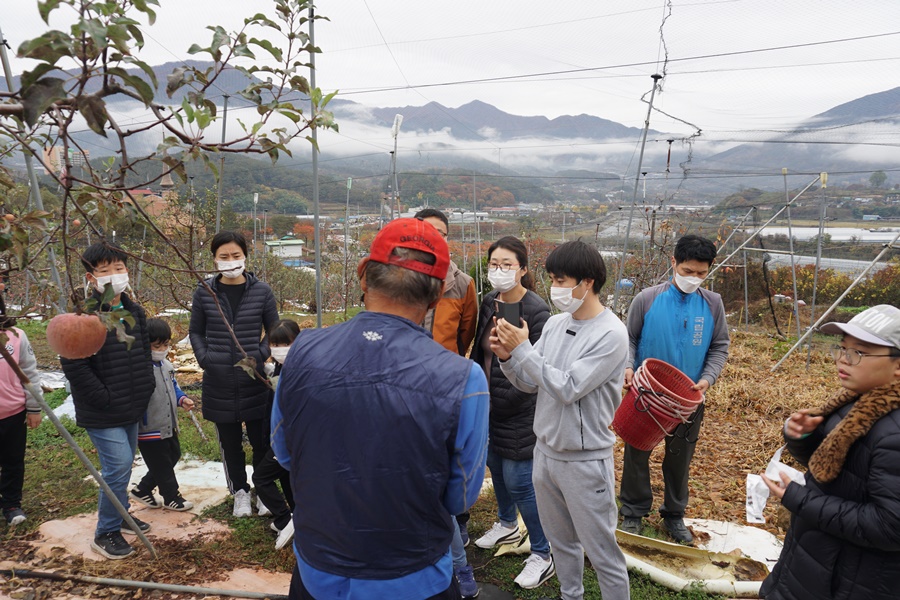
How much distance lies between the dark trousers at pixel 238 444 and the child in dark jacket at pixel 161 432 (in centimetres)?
32

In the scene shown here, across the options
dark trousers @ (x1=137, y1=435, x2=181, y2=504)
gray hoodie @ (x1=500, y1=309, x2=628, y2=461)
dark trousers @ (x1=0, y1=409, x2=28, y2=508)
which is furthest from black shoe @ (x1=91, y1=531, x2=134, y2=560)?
gray hoodie @ (x1=500, y1=309, x2=628, y2=461)

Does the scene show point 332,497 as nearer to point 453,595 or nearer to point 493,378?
point 453,595

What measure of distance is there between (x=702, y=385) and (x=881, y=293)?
36.9 ft

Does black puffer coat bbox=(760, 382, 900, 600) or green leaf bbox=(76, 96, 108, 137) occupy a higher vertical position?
green leaf bbox=(76, 96, 108, 137)

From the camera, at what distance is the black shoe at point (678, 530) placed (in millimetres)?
3131

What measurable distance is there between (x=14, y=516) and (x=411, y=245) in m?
3.46

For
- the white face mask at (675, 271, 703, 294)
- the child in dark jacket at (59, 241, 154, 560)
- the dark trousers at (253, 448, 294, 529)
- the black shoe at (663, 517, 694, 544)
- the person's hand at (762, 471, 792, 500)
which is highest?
the white face mask at (675, 271, 703, 294)

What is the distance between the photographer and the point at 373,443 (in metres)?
1.21

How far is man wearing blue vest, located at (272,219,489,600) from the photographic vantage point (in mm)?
1224

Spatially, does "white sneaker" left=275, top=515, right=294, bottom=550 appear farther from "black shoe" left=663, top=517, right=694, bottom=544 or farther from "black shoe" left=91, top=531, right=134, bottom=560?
"black shoe" left=663, top=517, right=694, bottom=544

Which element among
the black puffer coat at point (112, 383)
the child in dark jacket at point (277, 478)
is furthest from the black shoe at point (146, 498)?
the child in dark jacket at point (277, 478)

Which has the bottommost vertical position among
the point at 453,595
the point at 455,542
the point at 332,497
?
the point at 455,542

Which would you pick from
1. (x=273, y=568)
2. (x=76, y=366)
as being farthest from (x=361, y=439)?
(x=76, y=366)

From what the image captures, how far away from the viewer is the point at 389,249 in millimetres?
1347
